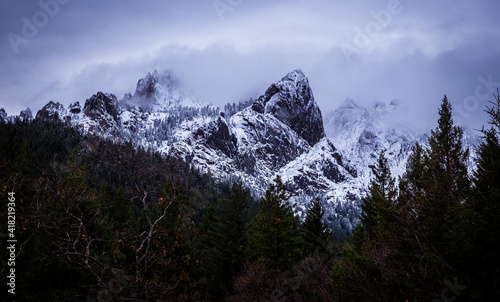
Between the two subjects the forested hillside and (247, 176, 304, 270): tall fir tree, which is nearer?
the forested hillside

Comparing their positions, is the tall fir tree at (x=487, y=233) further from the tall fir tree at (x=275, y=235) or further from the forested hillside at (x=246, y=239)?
the tall fir tree at (x=275, y=235)

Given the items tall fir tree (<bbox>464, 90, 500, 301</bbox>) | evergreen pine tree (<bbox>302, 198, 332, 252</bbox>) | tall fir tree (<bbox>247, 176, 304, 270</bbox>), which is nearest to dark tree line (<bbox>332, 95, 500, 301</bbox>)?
tall fir tree (<bbox>464, 90, 500, 301</bbox>)

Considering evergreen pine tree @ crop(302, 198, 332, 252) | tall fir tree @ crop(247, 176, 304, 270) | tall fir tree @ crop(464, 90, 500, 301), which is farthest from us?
evergreen pine tree @ crop(302, 198, 332, 252)

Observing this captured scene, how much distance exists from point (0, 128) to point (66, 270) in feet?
543

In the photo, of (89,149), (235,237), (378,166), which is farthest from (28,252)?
(378,166)

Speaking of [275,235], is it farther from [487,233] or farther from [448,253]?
[487,233]

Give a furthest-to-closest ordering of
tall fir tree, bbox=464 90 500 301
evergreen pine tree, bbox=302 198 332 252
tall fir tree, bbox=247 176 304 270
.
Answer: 1. evergreen pine tree, bbox=302 198 332 252
2. tall fir tree, bbox=247 176 304 270
3. tall fir tree, bbox=464 90 500 301

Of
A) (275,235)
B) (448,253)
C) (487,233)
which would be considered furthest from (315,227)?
(487,233)

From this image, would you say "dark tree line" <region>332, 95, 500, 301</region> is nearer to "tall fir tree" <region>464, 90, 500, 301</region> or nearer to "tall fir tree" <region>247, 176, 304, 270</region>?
"tall fir tree" <region>464, 90, 500, 301</region>

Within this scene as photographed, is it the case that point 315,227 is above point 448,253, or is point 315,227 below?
above

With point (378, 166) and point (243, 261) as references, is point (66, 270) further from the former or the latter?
point (378, 166)

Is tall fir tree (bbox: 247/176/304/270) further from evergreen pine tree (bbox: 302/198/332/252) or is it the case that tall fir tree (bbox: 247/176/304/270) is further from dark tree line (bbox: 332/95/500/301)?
evergreen pine tree (bbox: 302/198/332/252)

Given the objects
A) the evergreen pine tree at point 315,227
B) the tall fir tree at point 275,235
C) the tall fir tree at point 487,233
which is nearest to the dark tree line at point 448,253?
the tall fir tree at point 487,233

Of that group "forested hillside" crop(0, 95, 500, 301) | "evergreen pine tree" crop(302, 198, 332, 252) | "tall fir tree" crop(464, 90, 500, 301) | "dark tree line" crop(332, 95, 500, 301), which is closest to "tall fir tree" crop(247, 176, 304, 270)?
"forested hillside" crop(0, 95, 500, 301)
